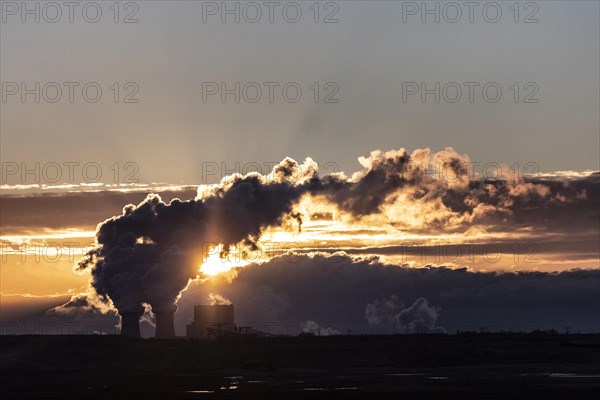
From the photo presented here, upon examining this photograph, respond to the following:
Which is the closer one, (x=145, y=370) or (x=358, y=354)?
(x=145, y=370)

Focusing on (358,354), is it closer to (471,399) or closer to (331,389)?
(331,389)

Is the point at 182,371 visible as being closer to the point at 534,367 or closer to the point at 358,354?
the point at 358,354

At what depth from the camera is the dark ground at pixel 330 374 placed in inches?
4289

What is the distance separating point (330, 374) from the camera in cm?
14800

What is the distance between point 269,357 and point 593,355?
175ft

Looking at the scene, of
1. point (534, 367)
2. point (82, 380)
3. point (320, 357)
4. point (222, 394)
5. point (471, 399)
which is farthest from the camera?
point (320, 357)

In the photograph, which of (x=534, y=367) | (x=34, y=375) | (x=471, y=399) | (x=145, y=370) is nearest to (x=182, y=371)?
(x=145, y=370)

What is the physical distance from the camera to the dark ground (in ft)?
357

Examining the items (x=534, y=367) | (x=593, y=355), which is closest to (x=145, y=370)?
(x=534, y=367)

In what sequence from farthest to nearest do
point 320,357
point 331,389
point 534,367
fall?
point 320,357 < point 534,367 < point 331,389

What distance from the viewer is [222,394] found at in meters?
108

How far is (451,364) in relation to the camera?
168750mm

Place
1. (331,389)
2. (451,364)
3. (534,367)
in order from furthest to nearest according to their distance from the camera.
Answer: (451,364) < (534,367) < (331,389)

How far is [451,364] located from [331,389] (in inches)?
2266
